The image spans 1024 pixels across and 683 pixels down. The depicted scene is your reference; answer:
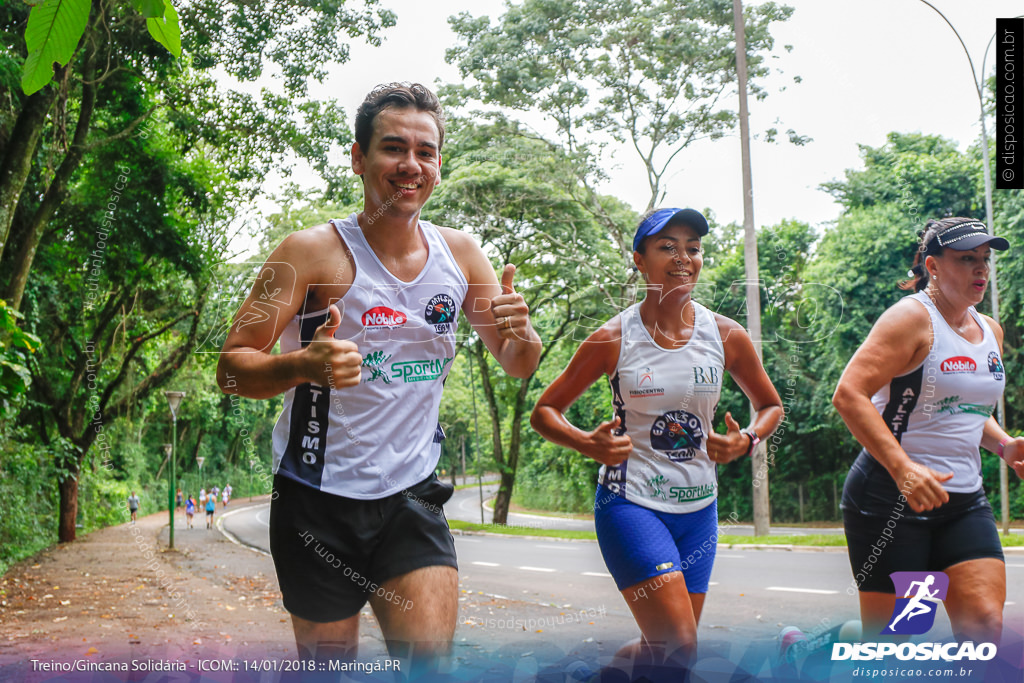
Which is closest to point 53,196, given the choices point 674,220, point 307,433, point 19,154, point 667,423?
point 19,154

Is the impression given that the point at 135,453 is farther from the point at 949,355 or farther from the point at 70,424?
the point at 949,355

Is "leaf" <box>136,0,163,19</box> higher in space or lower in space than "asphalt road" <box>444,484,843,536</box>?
higher

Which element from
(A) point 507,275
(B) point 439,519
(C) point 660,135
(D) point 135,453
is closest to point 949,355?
(A) point 507,275

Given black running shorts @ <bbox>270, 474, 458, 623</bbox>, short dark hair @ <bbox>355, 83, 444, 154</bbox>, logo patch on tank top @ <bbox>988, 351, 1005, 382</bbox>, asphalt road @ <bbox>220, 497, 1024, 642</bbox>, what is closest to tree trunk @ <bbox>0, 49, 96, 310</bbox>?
asphalt road @ <bbox>220, 497, 1024, 642</bbox>

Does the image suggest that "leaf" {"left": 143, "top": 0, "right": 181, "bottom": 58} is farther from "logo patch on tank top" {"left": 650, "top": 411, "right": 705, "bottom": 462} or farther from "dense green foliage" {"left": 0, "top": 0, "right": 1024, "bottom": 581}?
"logo patch on tank top" {"left": 650, "top": 411, "right": 705, "bottom": 462}

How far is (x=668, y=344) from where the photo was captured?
2816 millimetres

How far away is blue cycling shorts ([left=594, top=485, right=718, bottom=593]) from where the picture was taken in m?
2.58

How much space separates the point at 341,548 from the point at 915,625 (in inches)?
74.7

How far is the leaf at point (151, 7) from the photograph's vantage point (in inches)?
60.0

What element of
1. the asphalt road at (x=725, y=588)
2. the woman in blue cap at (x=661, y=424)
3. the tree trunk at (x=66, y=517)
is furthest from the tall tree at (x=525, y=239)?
the tree trunk at (x=66, y=517)

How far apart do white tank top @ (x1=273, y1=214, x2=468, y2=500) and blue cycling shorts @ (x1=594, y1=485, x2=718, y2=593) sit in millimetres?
699

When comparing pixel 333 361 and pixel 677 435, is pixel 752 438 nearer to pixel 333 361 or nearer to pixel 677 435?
pixel 677 435

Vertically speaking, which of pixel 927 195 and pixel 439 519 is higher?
pixel 927 195

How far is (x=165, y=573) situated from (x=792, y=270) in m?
11.0
